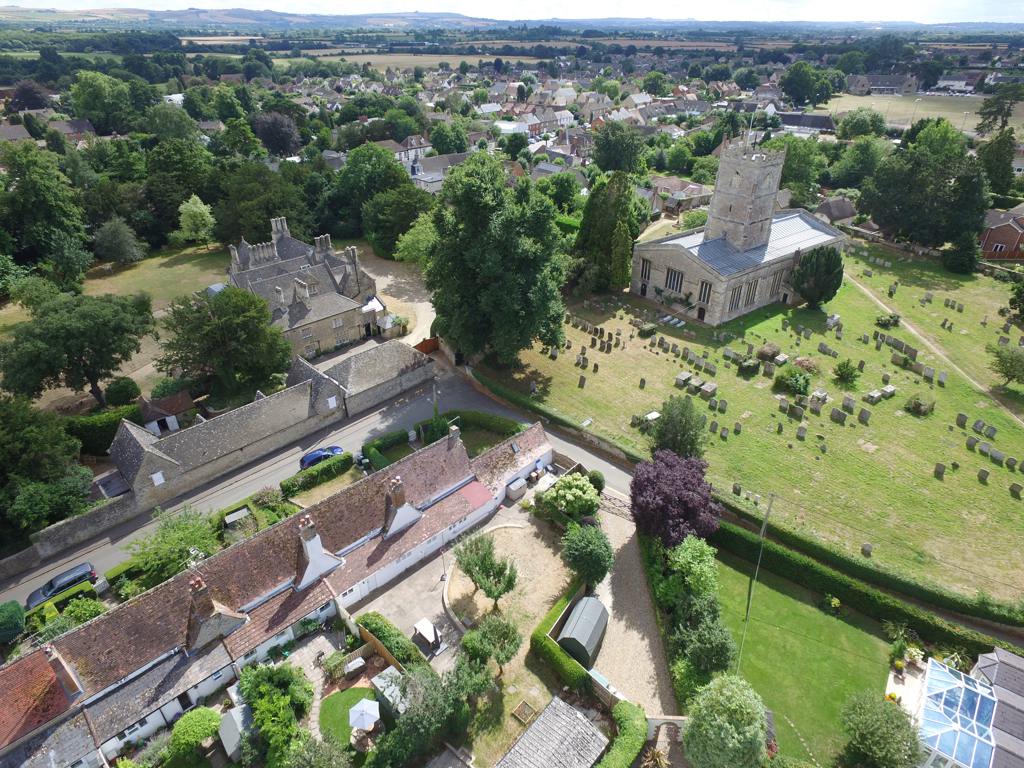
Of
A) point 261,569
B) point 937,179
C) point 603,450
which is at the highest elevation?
point 937,179

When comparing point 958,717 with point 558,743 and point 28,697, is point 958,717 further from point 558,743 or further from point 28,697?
point 28,697

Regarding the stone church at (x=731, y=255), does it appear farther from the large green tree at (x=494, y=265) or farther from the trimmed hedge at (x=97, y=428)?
Result: the trimmed hedge at (x=97, y=428)

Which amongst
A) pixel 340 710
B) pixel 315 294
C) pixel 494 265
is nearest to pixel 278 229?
pixel 315 294

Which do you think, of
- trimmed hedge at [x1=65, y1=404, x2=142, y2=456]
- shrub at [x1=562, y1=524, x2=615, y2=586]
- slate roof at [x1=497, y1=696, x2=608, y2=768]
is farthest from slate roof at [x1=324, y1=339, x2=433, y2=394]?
slate roof at [x1=497, y1=696, x2=608, y2=768]

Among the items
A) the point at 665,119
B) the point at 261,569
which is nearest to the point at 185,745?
the point at 261,569

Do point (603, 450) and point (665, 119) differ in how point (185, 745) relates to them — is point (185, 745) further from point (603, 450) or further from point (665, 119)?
point (665, 119)

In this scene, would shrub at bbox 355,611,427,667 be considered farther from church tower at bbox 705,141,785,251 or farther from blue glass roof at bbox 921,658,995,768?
church tower at bbox 705,141,785,251
